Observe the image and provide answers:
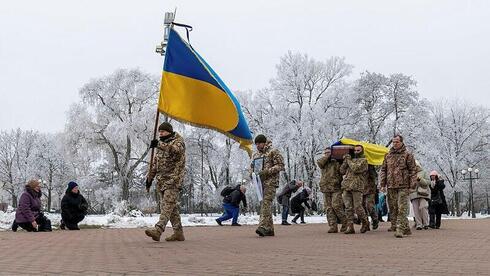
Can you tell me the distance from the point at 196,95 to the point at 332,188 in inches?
154

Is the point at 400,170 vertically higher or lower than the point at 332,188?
higher

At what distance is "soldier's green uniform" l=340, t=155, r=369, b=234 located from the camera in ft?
38.2

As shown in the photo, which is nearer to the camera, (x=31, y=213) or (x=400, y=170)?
(x=400, y=170)

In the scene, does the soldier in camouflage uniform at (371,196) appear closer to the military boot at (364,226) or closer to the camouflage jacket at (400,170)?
the military boot at (364,226)

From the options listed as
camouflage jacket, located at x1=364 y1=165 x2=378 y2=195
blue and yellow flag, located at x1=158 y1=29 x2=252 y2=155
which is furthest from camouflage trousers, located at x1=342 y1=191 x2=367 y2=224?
blue and yellow flag, located at x1=158 y1=29 x2=252 y2=155

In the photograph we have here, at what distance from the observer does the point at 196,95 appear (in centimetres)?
1075

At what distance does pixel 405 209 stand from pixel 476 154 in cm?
4455

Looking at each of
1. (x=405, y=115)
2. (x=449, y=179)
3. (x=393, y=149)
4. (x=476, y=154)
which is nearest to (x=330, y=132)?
(x=405, y=115)

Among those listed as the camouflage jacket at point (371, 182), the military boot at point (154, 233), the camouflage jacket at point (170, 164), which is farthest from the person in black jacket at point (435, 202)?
the military boot at point (154, 233)

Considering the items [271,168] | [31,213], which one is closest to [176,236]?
[271,168]

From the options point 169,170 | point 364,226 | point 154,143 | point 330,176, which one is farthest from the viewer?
point 330,176

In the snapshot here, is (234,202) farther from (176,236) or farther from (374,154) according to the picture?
(176,236)

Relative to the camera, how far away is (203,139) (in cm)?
5288

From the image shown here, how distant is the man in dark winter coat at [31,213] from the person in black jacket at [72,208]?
85cm
